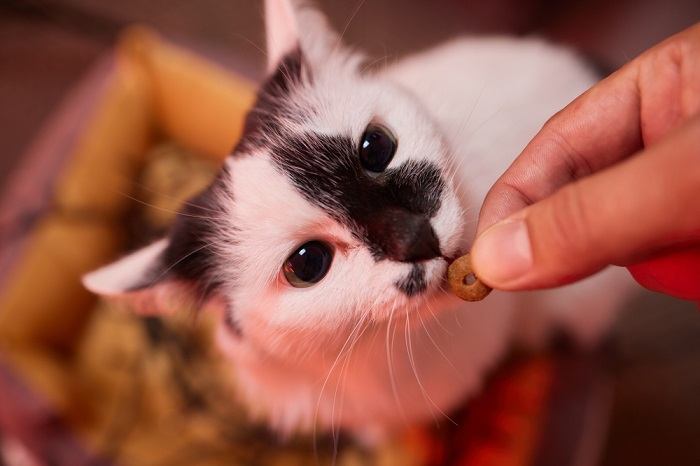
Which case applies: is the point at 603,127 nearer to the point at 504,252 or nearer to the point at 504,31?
the point at 504,252

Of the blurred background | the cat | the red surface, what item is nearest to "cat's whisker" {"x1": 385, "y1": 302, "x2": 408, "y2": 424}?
the cat

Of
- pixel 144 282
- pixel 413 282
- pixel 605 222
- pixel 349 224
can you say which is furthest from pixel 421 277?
pixel 144 282

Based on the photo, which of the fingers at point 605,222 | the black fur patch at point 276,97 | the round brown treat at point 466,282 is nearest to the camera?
the fingers at point 605,222

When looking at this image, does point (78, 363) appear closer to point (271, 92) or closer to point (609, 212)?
point (271, 92)

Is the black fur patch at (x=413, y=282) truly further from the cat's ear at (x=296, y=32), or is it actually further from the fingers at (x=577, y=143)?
the cat's ear at (x=296, y=32)

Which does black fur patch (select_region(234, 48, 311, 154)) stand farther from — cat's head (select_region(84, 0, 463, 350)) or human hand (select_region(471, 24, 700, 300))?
human hand (select_region(471, 24, 700, 300))

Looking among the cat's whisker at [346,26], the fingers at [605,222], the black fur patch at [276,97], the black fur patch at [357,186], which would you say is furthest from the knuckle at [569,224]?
the cat's whisker at [346,26]

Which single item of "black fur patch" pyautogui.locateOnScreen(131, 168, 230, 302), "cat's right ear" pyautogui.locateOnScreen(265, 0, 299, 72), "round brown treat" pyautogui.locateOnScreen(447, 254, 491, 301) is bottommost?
"black fur patch" pyautogui.locateOnScreen(131, 168, 230, 302)

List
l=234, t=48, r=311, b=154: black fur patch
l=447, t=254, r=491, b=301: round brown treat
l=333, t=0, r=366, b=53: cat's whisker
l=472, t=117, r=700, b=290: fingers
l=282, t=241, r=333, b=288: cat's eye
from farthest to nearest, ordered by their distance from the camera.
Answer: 1. l=333, t=0, r=366, b=53: cat's whisker
2. l=234, t=48, r=311, b=154: black fur patch
3. l=282, t=241, r=333, b=288: cat's eye
4. l=447, t=254, r=491, b=301: round brown treat
5. l=472, t=117, r=700, b=290: fingers
